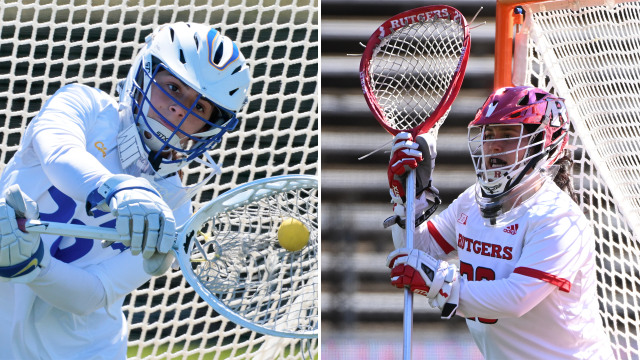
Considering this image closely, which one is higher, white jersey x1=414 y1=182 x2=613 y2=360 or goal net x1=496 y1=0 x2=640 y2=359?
goal net x1=496 y1=0 x2=640 y2=359

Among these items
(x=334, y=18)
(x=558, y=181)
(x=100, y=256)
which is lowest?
(x=100, y=256)

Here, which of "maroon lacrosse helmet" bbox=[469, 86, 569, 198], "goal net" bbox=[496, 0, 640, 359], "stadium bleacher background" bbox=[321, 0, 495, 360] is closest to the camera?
"maroon lacrosse helmet" bbox=[469, 86, 569, 198]

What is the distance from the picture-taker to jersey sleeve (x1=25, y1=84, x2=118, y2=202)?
1.62 m

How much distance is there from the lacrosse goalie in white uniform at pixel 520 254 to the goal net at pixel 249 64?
4.06ft

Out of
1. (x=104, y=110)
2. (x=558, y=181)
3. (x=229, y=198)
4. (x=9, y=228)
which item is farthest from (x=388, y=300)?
(x=9, y=228)

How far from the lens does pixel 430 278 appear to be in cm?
193

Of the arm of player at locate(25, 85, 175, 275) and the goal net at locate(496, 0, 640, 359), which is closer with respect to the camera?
the arm of player at locate(25, 85, 175, 275)

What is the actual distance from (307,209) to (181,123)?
50 cm

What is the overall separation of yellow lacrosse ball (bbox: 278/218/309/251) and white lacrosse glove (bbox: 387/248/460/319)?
0.32 meters

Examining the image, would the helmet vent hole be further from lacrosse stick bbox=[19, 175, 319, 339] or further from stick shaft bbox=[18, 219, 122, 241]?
stick shaft bbox=[18, 219, 122, 241]

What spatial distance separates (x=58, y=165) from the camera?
1.63 meters

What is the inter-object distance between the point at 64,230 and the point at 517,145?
4.53ft

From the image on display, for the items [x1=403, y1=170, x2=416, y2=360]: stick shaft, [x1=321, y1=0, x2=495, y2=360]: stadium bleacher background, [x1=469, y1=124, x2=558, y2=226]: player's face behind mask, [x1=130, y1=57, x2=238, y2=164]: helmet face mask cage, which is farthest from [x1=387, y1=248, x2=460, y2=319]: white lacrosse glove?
[x1=321, y1=0, x2=495, y2=360]: stadium bleacher background

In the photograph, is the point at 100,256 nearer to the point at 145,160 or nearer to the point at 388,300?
the point at 145,160
